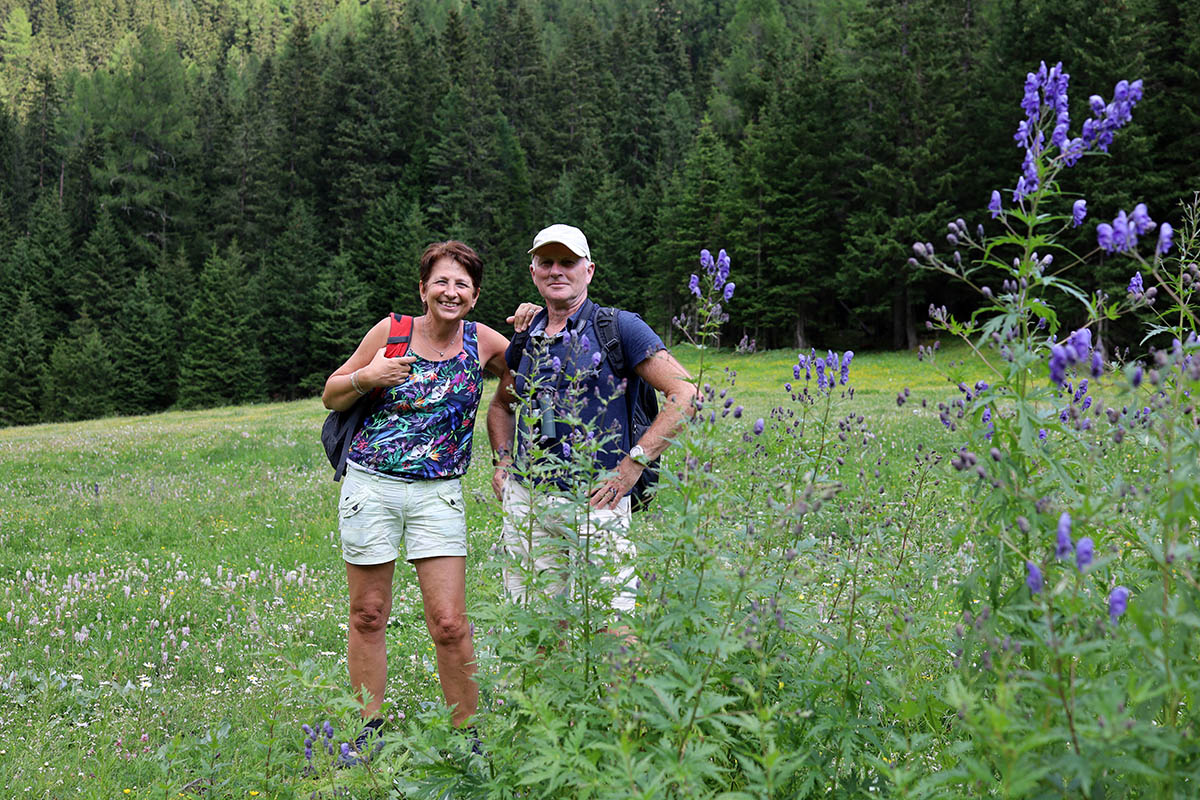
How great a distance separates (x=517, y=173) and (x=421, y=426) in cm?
7207

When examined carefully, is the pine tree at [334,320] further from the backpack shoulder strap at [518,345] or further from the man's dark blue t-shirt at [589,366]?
the man's dark blue t-shirt at [589,366]

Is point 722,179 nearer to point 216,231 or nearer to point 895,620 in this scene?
point 216,231

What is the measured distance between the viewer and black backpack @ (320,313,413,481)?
473 cm

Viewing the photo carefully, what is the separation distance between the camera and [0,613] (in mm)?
6707

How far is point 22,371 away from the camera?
58500 millimetres

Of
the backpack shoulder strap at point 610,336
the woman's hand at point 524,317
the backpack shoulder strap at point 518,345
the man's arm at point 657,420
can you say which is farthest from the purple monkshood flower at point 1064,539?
the woman's hand at point 524,317

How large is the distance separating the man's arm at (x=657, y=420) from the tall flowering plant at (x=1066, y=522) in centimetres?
135

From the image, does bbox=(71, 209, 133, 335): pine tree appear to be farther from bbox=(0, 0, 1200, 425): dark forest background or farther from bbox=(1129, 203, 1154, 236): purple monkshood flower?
bbox=(1129, 203, 1154, 236): purple monkshood flower

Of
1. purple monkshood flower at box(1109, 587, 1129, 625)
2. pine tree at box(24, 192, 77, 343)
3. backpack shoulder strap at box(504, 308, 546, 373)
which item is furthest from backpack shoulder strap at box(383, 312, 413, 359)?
pine tree at box(24, 192, 77, 343)

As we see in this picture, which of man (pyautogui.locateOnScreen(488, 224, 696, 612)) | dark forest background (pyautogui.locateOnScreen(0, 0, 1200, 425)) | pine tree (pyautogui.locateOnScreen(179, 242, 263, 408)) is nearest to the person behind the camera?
man (pyautogui.locateOnScreen(488, 224, 696, 612))

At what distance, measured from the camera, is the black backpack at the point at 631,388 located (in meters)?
4.41

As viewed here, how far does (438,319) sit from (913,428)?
1171 cm

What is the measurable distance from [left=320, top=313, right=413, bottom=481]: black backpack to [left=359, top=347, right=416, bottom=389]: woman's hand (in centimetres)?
11

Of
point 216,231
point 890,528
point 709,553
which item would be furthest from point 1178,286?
point 216,231
